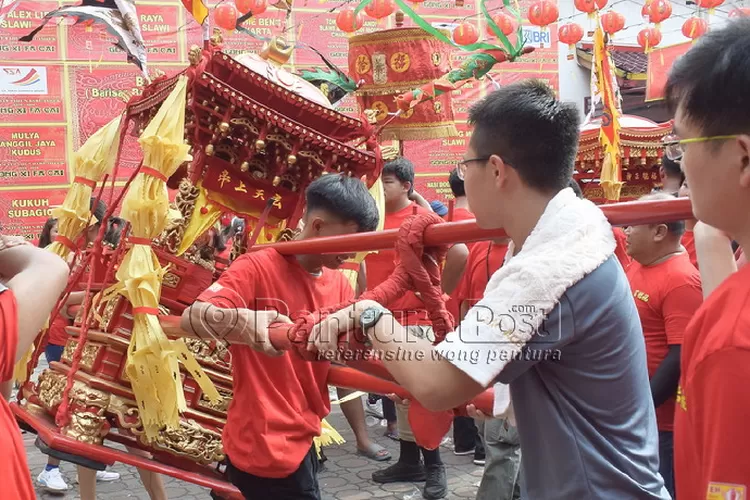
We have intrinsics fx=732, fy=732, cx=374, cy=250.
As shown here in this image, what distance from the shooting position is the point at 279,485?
2.48 m

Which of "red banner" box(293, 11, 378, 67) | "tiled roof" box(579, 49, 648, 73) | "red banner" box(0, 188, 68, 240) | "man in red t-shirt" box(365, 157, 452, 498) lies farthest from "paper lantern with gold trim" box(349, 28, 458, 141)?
"tiled roof" box(579, 49, 648, 73)

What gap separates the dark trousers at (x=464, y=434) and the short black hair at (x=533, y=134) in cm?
389

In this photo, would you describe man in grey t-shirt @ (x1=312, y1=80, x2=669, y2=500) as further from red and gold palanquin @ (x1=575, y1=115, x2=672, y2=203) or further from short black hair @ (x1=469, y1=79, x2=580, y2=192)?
red and gold palanquin @ (x1=575, y1=115, x2=672, y2=203)

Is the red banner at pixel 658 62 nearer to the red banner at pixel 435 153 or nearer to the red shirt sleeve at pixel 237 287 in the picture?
the red banner at pixel 435 153

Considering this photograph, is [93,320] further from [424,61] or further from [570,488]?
[424,61]

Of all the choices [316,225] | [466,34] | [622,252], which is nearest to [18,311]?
[316,225]

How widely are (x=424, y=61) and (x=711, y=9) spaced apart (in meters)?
4.29

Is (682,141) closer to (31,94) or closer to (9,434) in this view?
(9,434)

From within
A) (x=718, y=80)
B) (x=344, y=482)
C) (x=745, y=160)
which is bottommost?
(x=344, y=482)

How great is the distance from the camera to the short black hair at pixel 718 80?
3.26 ft

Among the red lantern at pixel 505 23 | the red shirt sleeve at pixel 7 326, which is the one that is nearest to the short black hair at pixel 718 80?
the red shirt sleeve at pixel 7 326

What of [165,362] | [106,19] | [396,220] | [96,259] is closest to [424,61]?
[396,220]

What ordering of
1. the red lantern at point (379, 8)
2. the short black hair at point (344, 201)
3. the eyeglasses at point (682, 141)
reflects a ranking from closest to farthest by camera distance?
→ the eyeglasses at point (682, 141) < the short black hair at point (344, 201) < the red lantern at point (379, 8)

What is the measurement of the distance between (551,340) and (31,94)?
323 inches
